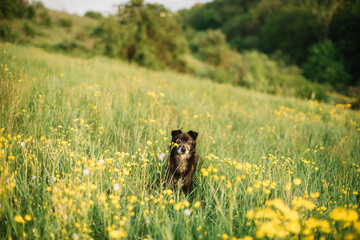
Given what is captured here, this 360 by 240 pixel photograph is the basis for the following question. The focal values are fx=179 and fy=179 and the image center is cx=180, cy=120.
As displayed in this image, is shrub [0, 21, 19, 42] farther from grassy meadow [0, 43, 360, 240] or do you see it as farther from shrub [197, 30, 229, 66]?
shrub [197, 30, 229, 66]

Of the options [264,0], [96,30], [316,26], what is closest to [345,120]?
[96,30]

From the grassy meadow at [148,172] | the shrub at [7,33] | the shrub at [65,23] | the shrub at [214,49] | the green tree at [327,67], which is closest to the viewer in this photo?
the grassy meadow at [148,172]

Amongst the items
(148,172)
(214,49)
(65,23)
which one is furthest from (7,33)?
(214,49)

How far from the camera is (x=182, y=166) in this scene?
88.0 inches

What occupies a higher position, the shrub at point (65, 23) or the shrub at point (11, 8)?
the shrub at point (65, 23)

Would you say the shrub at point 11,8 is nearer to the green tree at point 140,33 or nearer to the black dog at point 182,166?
the black dog at point 182,166

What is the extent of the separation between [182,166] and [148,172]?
0.42 metres

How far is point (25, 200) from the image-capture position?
1.72 meters

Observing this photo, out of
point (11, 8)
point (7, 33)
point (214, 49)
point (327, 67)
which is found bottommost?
point (7, 33)

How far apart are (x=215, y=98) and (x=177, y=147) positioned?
537cm

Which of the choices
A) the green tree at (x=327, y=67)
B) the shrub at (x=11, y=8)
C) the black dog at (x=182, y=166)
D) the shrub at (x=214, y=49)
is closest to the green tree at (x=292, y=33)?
the green tree at (x=327, y=67)

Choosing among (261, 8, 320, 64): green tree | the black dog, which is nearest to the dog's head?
the black dog

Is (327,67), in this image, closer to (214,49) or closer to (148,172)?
(214,49)

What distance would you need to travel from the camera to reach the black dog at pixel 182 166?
218 centimetres
